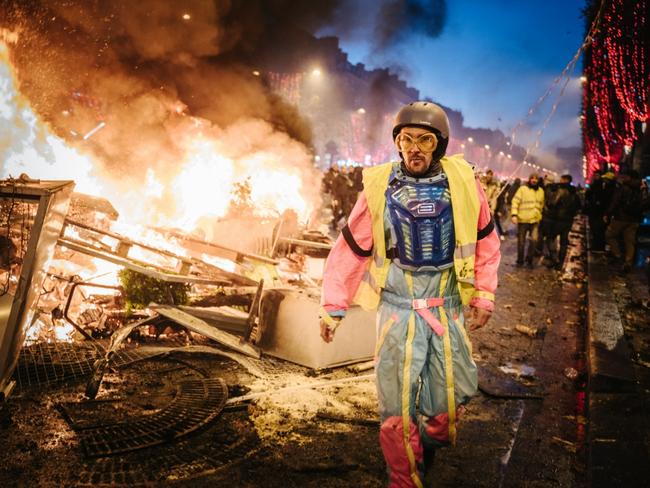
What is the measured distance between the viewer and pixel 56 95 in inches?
709

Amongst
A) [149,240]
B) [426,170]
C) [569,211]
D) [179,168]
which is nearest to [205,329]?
[426,170]

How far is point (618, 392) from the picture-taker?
13.2ft

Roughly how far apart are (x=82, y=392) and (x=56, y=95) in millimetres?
18260

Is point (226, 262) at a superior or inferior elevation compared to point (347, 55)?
inferior

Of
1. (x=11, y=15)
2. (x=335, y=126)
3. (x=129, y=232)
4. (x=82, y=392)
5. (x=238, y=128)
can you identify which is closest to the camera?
(x=82, y=392)

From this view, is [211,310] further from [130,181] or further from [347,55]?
[347,55]

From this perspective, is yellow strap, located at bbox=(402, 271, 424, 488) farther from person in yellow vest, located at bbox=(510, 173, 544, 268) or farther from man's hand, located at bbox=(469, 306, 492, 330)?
person in yellow vest, located at bbox=(510, 173, 544, 268)

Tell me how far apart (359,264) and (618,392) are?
2966 millimetres

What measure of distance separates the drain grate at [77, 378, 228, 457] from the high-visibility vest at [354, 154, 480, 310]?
65.2 inches

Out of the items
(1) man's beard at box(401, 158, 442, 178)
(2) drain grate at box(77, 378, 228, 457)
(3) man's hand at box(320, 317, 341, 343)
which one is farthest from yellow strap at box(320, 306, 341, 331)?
(2) drain grate at box(77, 378, 228, 457)

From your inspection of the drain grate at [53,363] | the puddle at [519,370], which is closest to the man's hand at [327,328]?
the drain grate at [53,363]

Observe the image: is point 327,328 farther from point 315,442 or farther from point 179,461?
point 179,461

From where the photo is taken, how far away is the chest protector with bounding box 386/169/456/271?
256 centimetres

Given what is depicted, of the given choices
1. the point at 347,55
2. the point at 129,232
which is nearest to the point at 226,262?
the point at 129,232
